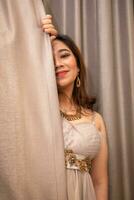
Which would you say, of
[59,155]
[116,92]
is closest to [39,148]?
[59,155]

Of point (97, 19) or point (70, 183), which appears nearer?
point (70, 183)

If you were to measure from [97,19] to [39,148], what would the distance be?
2.59 feet

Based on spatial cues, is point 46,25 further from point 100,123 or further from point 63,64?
point 100,123

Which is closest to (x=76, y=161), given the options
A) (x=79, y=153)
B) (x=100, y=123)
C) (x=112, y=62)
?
(x=79, y=153)

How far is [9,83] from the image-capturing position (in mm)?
935

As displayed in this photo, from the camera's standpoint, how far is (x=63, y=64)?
1.27 meters

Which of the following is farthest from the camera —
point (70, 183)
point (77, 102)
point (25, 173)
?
point (77, 102)

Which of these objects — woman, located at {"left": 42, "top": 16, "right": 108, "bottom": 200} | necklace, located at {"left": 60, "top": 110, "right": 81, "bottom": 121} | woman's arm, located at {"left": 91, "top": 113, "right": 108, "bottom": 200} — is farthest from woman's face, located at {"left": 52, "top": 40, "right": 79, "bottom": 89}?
woman's arm, located at {"left": 91, "top": 113, "right": 108, "bottom": 200}

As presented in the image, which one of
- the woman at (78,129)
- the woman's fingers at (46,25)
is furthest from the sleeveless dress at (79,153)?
the woman's fingers at (46,25)

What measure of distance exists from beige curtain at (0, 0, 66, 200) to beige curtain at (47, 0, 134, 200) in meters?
0.42

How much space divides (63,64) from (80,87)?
189mm

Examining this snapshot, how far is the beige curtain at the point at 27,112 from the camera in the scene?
3.00 ft

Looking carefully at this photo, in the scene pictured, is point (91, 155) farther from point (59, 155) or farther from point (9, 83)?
point (9, 83)

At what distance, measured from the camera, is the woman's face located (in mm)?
1260
